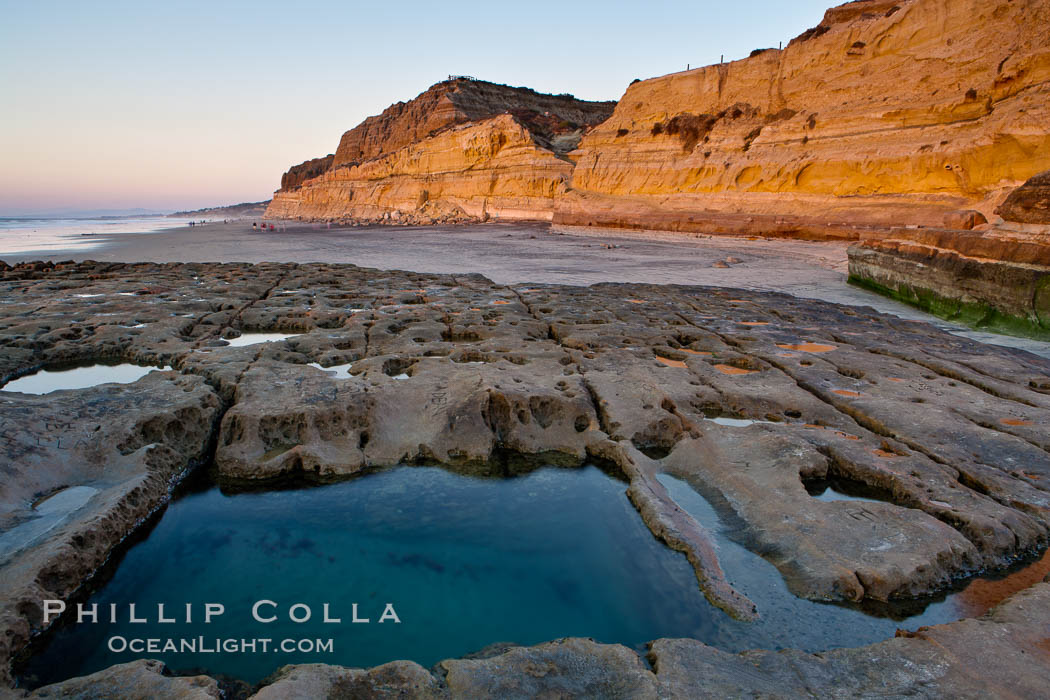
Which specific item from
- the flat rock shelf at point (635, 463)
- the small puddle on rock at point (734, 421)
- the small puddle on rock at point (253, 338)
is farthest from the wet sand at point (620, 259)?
the small puddle on rock at point (253, 338)

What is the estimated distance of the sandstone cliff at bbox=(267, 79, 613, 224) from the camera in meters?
35.5

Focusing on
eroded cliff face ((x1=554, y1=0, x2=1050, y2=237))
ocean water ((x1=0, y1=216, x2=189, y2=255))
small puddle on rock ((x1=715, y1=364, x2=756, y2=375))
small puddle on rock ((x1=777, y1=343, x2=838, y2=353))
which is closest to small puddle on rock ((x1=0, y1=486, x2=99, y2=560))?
small puddle on rock ((x1=715, y1=364, x2=756, y2=375))

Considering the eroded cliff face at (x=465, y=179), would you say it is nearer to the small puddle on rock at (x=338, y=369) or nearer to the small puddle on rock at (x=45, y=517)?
the small puddle on rock at (x=338, y=369)

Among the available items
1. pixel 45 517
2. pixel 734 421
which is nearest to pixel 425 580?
pixel 45 517

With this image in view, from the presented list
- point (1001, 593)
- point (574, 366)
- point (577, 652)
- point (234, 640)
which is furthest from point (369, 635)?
point (574, 366)

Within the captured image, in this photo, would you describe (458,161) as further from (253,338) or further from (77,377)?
(77,377)

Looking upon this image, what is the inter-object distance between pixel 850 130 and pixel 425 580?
21602 mm

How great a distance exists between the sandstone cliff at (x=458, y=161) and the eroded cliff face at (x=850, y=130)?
299 inches

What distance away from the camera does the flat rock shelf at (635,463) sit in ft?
6.31

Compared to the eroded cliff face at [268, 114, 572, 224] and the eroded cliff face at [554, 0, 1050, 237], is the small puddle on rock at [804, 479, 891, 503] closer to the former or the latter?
the eroded cliff face at [554, 0, 1050, 237]

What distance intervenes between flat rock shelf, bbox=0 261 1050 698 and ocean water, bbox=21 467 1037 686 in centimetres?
3

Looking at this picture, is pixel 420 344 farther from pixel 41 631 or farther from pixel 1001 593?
pixel 1001 593

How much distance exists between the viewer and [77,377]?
5078mm

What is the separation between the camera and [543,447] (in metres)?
3.98
